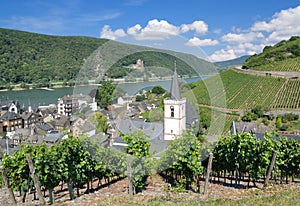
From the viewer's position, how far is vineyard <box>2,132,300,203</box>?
6.90m

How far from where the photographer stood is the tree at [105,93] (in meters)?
7.79

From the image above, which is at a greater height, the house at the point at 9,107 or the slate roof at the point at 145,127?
the slate roof at the point at 145,127

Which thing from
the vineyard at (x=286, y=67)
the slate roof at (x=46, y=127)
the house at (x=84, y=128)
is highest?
the vineyard at (x=286, y=67)

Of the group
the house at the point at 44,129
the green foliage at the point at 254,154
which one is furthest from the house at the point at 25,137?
the green foliage at the point at 254,154

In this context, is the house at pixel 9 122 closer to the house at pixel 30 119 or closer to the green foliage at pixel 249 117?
the house at pixel 30 119

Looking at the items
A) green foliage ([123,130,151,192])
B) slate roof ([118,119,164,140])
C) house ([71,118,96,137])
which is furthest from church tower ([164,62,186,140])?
house ([71,118,96,137])

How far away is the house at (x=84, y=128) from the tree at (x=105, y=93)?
31.7 inches

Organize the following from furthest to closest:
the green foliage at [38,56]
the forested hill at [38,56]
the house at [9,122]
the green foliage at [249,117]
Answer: the green foliage at [38,56] < the forested hill at [38,56] < the house at [9,122] < the green foliage at [249,117]

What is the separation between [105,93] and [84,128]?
189cm

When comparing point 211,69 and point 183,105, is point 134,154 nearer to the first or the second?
point 211,69

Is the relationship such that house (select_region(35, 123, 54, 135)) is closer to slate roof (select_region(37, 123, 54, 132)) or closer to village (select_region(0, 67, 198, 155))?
slate roof (select_region(37, 123, 54, 132))

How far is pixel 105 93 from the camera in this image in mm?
8711

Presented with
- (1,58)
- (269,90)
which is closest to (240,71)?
(269,90)

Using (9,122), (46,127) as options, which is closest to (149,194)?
(46,127)
